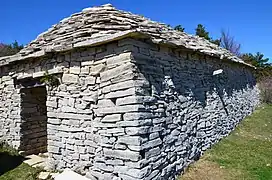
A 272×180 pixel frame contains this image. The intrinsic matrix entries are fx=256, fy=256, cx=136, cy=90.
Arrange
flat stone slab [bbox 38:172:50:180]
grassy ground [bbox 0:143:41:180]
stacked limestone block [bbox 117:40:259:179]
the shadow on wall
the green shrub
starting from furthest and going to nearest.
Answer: the green shrub
grassy ground [bbox 0:143:41:180]
flat stone slab [bbox 38:172:50:180]
the shadow on wall
stacked limestone block [bbox 117:40:259:179]

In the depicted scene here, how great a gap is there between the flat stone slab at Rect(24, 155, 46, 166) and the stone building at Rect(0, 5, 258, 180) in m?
0.31

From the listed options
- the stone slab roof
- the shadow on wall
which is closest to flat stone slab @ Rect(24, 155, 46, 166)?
the stone slab roof

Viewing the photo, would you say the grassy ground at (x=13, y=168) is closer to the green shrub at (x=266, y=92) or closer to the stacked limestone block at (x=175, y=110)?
the stacked limestone block at (x=175, y=110)

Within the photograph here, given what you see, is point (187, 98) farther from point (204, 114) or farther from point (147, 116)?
point (147, 116)

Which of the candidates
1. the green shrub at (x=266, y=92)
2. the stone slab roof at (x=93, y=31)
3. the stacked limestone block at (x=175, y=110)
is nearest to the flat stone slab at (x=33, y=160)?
the stone slab roof at (x=93, y=31)

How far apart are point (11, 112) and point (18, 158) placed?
3.90ft

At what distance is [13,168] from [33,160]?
557 millimetres

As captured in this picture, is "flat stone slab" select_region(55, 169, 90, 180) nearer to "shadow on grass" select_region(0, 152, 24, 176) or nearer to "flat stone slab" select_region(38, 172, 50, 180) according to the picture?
"flat stone slab" select_region(38, 172, 50, 180)

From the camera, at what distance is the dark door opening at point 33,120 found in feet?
20.6

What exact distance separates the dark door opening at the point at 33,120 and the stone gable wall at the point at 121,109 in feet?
0.50

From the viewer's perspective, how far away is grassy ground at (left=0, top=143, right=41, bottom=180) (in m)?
4.98

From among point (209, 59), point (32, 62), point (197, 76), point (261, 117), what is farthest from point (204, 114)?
point (261, 117)

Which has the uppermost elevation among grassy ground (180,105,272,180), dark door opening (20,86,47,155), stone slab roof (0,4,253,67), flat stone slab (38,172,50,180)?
stone slab roof (0,4,253,67)

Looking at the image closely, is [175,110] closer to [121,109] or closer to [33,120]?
[121,109]
